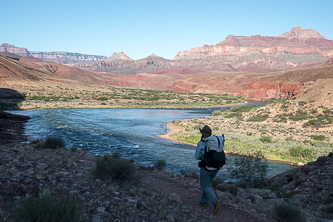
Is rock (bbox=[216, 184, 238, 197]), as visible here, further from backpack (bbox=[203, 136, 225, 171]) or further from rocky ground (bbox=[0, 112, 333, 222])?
backpack (bbox=[203, 136, 225, 171])

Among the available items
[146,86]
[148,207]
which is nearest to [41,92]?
[148,207]

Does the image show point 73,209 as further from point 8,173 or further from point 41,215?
point 8,173

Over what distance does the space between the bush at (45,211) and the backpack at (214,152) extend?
2689 millimetres

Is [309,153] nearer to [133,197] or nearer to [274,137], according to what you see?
[274,137]

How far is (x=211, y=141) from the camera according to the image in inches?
202

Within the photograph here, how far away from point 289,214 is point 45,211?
5488 mm

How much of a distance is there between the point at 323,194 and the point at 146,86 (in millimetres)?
153840

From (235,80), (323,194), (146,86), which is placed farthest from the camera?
(146,86)

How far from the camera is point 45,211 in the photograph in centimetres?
347

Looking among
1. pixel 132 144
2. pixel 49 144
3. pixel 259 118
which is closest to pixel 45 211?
pixel 49 144

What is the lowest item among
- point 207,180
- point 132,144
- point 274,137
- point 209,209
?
point 132,144

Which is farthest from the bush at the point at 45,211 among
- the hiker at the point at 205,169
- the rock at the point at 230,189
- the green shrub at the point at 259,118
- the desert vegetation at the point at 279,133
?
the green shrub at the point at 259,118

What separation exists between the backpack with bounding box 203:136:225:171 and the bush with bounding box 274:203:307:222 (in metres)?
2.46

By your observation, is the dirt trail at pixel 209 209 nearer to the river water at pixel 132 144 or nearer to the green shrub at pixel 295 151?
the river water at pixel 132 144
